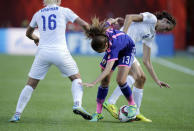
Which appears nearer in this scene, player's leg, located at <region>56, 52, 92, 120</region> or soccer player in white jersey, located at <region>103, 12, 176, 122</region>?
player's leg, located at <region>56, 52, 92, 120</region>

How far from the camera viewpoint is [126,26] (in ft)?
23.6

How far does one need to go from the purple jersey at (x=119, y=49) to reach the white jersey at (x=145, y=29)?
1.96 feet

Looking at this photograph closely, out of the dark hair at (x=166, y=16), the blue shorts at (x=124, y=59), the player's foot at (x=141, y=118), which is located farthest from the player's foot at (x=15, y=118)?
the dark hair at (x=166, y=16)

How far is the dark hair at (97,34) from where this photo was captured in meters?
6.56

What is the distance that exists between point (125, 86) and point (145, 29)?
3.85 feet

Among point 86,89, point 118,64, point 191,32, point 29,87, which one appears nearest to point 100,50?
point 118,64

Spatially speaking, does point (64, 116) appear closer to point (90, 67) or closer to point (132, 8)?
point (90, 67)

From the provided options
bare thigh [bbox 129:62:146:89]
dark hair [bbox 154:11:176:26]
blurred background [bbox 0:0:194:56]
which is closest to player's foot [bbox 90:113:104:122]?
bare thigh [bbox 129:62:146:89]

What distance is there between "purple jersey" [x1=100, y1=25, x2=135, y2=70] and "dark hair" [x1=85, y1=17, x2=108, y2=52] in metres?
0.16

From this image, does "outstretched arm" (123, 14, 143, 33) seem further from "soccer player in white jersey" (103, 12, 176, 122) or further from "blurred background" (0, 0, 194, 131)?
"blurred background" (0, 0, 194, 131)

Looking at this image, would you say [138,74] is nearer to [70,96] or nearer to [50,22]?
[50,22]

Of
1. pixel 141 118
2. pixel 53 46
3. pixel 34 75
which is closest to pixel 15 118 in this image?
pixel 34 75

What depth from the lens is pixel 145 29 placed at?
7.58m

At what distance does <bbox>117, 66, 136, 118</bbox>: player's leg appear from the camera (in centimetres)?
698
